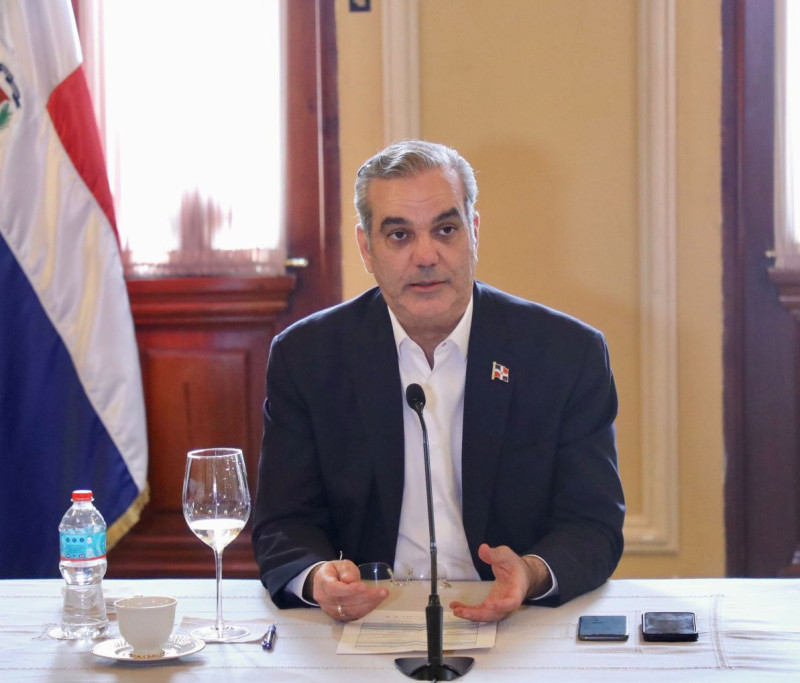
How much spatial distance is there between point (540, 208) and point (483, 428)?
1.57 m

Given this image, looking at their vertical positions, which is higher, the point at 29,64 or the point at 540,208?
the point at 29,64

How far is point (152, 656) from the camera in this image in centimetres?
137

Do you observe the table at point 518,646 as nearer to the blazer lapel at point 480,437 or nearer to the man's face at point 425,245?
the blazer lapel at point 480,437

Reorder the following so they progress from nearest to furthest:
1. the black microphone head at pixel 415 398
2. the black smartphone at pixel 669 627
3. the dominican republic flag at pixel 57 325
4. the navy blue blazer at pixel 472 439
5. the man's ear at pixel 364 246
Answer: the black smartphone at pixel 669 627 < the black microphone head at pixel 415 398 < the navy blue blazer at pixel 472 439 < the man's ear at pixel 364 246 < the dominican republic flag at pixel 57 325

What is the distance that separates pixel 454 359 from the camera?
88.3 inches

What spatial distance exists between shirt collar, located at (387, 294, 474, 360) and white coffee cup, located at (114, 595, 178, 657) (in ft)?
3.16

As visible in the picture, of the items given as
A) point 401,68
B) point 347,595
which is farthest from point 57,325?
Result: point 347,595

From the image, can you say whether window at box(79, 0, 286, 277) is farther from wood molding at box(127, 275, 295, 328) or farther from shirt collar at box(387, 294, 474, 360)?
shirt collar at box(387, 294, 474, 360)

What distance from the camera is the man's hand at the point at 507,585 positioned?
58.5 inches

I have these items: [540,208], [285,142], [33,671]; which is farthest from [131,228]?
[33,671]

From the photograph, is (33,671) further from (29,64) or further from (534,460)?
(29,64)

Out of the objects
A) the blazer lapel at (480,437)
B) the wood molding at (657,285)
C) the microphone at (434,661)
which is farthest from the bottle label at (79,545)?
the wood molding at (657,285)

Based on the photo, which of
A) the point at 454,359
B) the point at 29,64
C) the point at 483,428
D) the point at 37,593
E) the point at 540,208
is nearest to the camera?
the point at 37,593

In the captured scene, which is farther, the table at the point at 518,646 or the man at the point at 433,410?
the man at the point at 433,410
